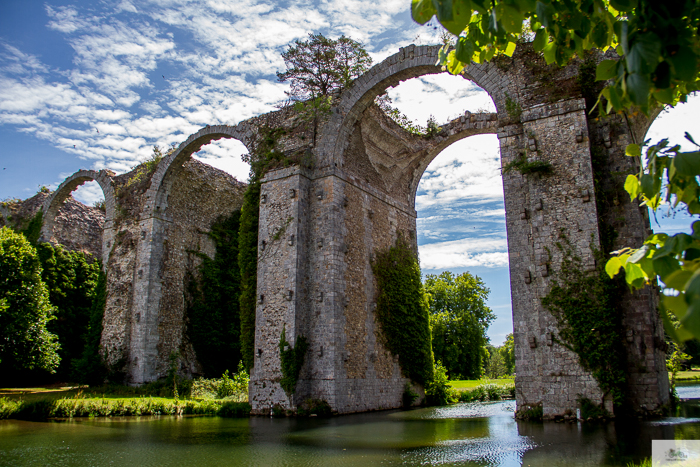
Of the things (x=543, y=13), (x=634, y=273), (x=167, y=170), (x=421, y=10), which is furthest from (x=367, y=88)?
(x=634, y=273)

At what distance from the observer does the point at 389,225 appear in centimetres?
1698

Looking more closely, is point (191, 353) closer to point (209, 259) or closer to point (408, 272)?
point (209, 259)

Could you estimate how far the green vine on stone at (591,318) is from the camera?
9.27m

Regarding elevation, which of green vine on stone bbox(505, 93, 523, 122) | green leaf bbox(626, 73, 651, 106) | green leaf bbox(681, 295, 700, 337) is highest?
green vine on stone bbox(505, 93, 523, 122)

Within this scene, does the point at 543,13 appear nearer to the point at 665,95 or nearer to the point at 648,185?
the point at 665,95

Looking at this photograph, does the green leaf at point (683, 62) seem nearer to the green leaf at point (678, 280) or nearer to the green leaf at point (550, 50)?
the green leaf at point (678, 280)

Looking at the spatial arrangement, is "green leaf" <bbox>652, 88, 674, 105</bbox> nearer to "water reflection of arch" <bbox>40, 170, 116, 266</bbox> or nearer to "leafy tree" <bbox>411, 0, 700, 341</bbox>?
"leafy tree" <bbox>411, 0, 700, 341</bbox>

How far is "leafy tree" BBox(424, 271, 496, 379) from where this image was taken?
3362 centimetres

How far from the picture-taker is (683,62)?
1839 millimetres

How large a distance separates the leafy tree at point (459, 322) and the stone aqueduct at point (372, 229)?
17735mm

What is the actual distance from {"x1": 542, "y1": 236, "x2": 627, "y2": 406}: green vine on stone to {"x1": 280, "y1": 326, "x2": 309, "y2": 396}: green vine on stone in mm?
6379

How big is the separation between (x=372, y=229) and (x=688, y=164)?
553 inches

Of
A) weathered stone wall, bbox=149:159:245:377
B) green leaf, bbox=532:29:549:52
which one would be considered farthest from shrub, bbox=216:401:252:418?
green leaf, bbox=532:29:549:52

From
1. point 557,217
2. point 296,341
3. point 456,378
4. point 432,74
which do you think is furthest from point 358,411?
point 456,378
